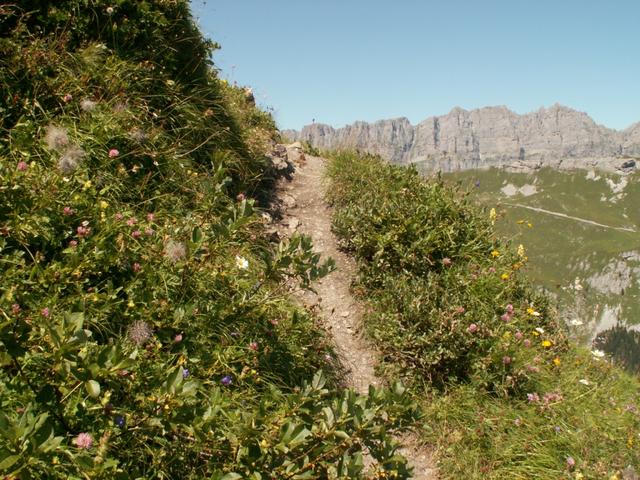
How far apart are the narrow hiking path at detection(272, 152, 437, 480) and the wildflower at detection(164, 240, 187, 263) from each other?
3.94ft

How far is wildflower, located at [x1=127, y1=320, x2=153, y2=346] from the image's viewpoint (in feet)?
11.7

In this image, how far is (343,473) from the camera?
252cm

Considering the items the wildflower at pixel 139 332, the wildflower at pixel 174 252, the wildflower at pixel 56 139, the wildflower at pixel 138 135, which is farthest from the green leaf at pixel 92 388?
the wildflower at pixel 138 135

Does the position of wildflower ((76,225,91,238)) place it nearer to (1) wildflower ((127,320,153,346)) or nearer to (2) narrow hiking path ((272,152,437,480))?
(1) wildflower ((127,320,153,346))

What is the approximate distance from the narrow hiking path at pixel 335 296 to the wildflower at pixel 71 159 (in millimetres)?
2585

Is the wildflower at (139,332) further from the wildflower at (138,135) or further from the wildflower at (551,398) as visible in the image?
the wildflower at (551,398)

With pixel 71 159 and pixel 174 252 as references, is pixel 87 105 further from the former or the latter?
pixel 174 252

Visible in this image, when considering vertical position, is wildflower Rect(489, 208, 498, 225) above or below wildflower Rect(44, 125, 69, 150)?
below

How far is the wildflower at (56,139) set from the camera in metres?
4.80

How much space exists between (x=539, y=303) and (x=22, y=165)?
6.81 m

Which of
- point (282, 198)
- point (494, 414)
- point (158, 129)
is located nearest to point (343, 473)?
point (494, 414)

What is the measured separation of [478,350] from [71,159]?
15.8ft

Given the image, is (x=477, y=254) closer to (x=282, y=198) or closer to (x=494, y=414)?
(x=494, y=414)

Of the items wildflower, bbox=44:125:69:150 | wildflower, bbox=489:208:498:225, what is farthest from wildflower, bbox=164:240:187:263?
wildflower, bbox=489:208:498:225
